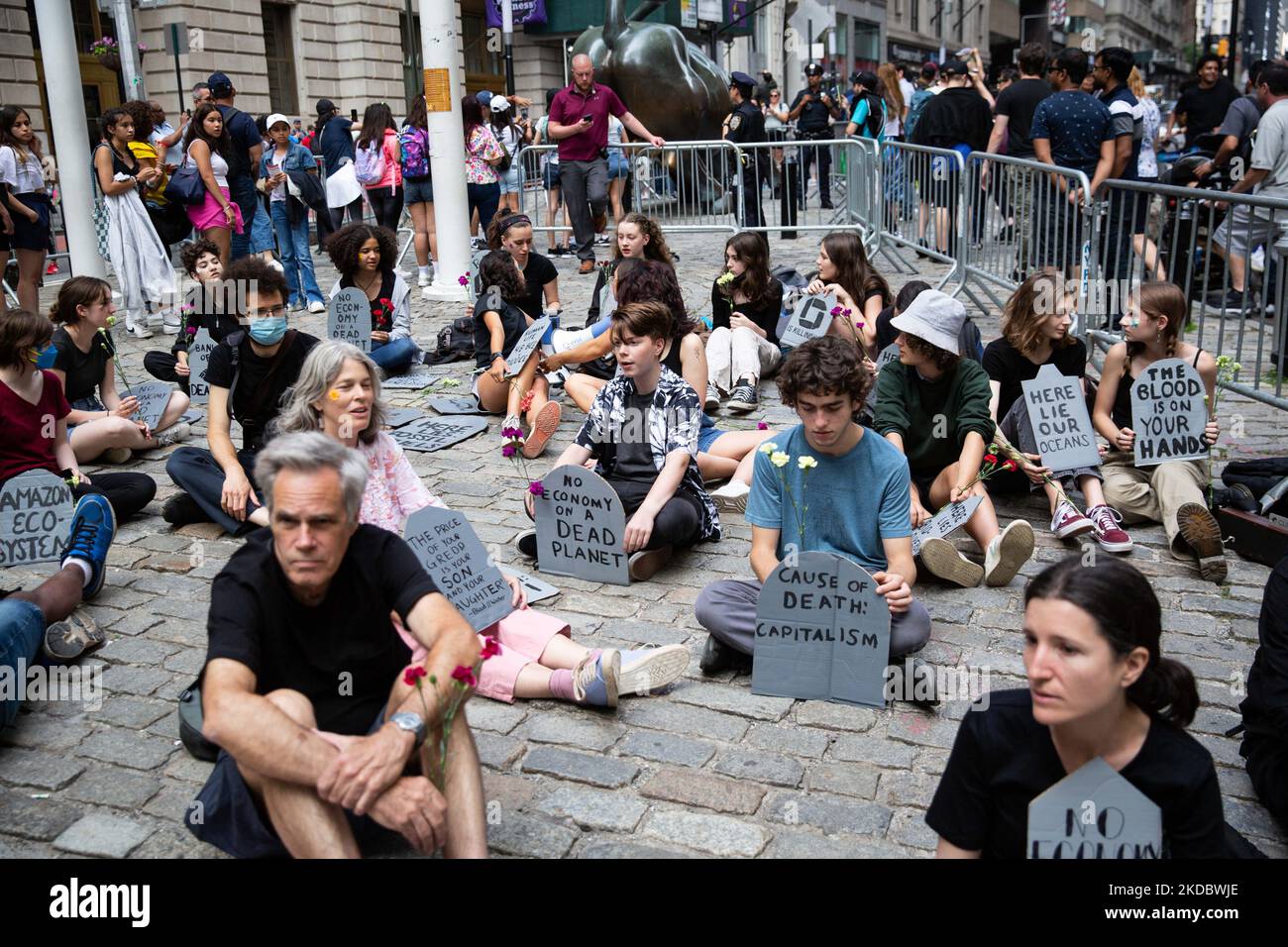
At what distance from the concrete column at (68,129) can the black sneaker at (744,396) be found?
7.31m

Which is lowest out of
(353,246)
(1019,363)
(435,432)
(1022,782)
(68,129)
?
(435,432)

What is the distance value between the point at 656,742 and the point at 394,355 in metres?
5.95

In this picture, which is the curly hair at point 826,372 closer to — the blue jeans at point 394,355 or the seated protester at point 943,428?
the seated protester at point 943,428

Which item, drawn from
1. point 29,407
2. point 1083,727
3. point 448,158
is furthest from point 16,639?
point 448,158

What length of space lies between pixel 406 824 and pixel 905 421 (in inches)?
133

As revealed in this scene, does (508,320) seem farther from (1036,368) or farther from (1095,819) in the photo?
(1095,819)

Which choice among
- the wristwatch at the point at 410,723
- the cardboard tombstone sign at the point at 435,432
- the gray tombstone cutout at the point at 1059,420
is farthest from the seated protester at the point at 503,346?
the wristwatch at the point at 410,723

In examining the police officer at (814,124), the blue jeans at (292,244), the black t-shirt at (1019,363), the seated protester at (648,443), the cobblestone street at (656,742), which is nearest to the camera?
the cobblestone street at (656,742)

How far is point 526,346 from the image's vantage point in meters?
7.51

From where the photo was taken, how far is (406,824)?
2.71 meters

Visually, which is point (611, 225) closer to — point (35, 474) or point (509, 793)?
point (35, 474)

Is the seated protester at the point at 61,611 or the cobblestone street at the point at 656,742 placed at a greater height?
the seated protester at the point at 61,611

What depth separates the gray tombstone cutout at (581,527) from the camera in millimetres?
5125

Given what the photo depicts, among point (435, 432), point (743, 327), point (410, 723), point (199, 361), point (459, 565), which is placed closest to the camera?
point (410, 723)
